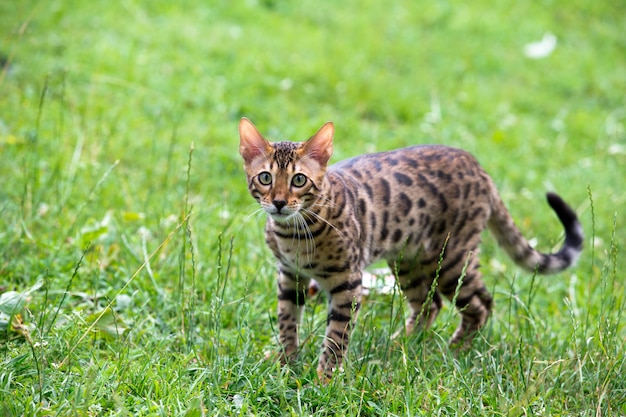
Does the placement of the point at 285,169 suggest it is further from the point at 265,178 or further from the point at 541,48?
the point at 541,48

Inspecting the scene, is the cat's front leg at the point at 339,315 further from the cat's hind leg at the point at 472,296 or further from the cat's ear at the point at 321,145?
the cat's hind leg at the point at 472,296

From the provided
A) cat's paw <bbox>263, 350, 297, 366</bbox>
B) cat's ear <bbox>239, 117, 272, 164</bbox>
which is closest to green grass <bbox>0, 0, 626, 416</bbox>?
cat's paw <bbox>263, 350, 297, 366</bbox>

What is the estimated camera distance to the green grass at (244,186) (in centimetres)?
366

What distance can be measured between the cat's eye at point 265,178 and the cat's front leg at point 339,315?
656 mm

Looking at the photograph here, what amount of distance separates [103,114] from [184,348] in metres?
3.71

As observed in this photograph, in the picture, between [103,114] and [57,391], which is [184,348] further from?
[103,114]

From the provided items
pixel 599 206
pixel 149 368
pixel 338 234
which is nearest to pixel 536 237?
pixel 599 206

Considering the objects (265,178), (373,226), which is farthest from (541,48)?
(265,178)

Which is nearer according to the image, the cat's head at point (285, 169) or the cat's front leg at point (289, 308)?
the cat's head at point (285, 169)

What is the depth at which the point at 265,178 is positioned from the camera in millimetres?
3965

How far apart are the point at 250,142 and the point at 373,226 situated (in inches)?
36.2

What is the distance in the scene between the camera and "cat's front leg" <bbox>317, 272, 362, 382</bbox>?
4070mm

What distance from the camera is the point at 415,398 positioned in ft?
11.7

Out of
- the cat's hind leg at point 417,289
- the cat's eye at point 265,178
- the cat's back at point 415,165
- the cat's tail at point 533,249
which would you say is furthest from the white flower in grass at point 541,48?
the cat's eye at point 265,178
